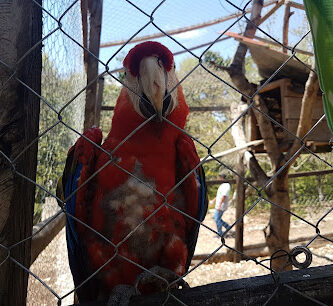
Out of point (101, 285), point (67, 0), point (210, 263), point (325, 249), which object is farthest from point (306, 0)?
point (325, 249)

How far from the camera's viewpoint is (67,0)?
5.47 feet

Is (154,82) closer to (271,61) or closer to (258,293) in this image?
(258,293)

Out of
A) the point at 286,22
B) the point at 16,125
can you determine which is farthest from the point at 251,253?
the point at 16,125

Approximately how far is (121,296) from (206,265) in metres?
4.15

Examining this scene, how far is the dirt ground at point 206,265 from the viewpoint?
202cm

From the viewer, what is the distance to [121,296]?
0.89m

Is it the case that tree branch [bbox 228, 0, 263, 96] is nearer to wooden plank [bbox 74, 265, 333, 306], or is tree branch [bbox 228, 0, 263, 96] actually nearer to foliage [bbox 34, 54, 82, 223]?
foliage [bbox 34, 54, 82, 223]

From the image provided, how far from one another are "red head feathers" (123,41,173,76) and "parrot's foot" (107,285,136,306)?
32.0 inches

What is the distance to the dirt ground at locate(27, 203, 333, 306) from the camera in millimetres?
2019

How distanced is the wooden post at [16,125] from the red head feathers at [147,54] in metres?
0.55

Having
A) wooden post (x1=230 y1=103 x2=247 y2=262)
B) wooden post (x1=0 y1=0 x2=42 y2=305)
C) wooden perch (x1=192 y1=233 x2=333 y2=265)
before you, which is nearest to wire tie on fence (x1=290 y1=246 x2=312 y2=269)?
wooden post (x1=0 y1=0 x2=42 y2=305)

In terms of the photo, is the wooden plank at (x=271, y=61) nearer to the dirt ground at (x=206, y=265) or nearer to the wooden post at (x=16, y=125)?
the dirt ground at (x=206, y=265)

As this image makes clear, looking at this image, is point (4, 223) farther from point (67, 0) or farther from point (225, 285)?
point (67, 0)

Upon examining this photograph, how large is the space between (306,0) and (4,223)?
76cm
